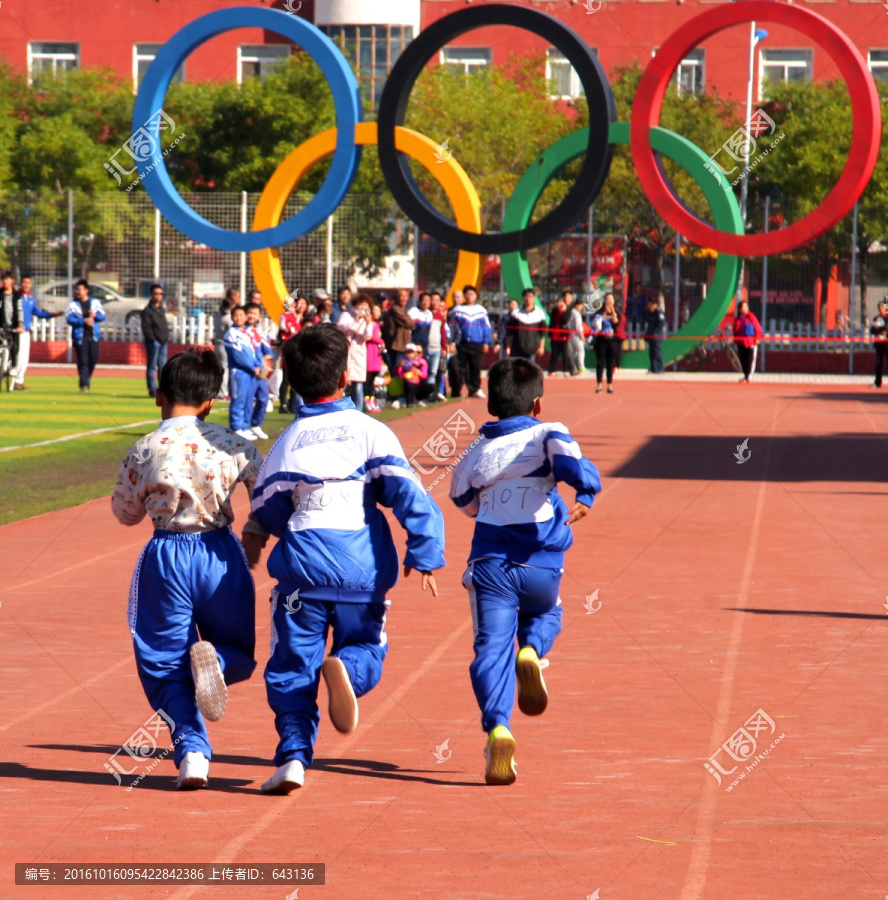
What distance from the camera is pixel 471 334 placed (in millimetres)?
23828

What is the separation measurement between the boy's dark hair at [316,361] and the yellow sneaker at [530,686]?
3.84 ft

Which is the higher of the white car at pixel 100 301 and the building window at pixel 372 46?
the building window at pixel 372 46

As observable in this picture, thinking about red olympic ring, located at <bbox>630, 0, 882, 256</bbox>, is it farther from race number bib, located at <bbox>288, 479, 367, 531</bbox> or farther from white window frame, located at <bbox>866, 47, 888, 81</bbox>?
white window frame, located at <bbox>866, 47, 888, 81</bbox>

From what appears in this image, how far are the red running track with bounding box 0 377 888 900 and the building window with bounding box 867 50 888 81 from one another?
142 ft

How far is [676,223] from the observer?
87.8 feet

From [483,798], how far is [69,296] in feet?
97.3

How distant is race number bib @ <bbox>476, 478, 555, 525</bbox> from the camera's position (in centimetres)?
529

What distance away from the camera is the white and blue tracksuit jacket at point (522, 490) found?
17.3ft

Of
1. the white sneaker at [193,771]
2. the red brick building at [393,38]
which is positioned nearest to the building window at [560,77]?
the red brick building at [393,38]

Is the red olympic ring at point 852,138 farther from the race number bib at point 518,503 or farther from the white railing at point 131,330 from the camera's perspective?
the race number bib at point 518,503

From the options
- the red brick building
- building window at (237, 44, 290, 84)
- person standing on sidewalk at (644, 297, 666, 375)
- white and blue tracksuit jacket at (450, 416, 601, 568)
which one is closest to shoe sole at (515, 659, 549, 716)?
white and blue tracksuit jacket at (450, 416, 601, 568)

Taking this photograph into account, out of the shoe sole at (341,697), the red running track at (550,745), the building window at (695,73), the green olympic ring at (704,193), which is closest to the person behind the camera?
the red running track at (550,745)

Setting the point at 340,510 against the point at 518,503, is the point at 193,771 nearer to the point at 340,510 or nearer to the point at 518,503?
the point at 340,510

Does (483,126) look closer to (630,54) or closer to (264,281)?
(630,54)
